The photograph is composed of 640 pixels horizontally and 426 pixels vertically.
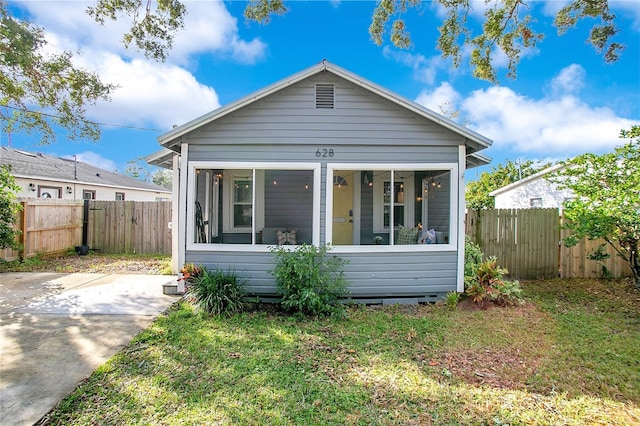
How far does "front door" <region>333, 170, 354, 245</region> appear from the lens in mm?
8680

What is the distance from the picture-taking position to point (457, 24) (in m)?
7.38

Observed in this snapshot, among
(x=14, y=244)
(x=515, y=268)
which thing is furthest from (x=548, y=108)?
(x=14, y=244)

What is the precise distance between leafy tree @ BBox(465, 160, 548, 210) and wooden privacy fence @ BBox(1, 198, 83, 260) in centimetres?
1898

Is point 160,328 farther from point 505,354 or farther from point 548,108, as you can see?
point 548,108

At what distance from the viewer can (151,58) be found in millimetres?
7219

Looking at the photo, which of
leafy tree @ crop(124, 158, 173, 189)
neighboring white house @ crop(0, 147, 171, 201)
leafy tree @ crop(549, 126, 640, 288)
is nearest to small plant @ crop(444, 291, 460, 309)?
leafy tree @ crop(549, 126, 640, 288)

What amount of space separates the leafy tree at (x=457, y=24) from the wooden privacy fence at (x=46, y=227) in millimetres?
5872

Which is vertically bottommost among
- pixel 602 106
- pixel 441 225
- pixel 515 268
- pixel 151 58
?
pixel 515 268

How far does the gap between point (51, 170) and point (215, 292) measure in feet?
50.9

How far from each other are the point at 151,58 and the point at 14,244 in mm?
5997

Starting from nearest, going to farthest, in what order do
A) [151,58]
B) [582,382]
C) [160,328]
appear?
[582,382]
[160,328]
[151,58]

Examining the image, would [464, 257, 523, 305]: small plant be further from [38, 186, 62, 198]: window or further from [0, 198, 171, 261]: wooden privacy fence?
[38, 186, 62, 198]: window

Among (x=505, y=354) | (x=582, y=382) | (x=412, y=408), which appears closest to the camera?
(x=412, y=408)

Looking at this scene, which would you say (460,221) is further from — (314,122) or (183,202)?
(183,202)
